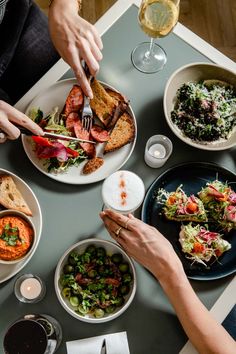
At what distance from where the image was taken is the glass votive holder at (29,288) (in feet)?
4.99

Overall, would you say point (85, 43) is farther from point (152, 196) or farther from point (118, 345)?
point (118, 345)

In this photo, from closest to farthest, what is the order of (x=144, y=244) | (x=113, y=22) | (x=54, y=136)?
(x=144, y=244), (x=54, y=136), (x=113, y=22)

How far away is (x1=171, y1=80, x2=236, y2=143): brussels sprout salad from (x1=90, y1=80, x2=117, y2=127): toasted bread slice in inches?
9.0

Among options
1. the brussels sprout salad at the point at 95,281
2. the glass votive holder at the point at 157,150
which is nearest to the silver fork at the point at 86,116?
the glass votive holder at the point at 157,150

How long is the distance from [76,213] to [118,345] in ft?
1.50

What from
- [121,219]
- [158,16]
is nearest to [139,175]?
[121,219]

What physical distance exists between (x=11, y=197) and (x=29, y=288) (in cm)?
31

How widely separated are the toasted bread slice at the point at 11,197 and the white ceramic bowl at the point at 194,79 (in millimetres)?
583

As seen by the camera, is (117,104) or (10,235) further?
(117,104)

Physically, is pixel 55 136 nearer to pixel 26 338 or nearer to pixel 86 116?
pixel 86 116

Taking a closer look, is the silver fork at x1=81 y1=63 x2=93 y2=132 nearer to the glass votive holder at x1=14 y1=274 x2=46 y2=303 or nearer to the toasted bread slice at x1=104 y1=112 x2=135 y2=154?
the toasted bread slice at x1=104 y1=112 x2=135 y2=154

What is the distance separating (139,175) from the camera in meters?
1.71

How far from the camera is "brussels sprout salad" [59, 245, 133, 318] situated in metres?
1.52

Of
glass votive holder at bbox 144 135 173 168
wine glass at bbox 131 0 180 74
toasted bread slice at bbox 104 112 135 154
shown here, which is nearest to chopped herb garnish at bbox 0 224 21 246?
toasted bread slice at bbox 104 112 135 154
